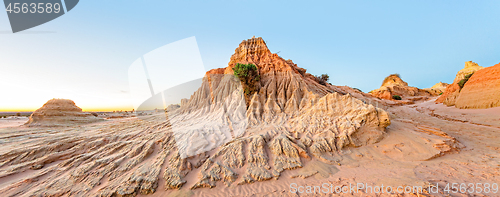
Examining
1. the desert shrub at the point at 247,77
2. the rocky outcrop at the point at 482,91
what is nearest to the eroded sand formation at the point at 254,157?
the desert shrub at the point at 247,77

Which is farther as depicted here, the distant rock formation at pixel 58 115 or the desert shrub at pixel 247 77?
the distant rock formation at pixel 58 115

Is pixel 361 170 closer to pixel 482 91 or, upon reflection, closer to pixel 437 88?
pixel 482 91

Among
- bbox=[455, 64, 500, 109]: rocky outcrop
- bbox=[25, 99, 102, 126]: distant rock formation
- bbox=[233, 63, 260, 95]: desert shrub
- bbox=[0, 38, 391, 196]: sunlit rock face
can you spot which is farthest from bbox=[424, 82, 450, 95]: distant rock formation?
bbox=[25, 99, 102, 126]: distant rock formation

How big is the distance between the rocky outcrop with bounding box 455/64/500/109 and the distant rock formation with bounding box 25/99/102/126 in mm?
58629

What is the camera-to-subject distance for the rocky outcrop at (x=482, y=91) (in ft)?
52.2

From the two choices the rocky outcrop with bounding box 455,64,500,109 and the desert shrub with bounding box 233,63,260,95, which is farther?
the rocky outcrop with bounding box 455,64,500,109

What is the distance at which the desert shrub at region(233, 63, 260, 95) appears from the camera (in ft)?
44.9

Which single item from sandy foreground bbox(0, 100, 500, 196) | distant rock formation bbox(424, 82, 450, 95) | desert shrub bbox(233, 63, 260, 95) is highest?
desert shrub bbox(233, 63, 260, 95)

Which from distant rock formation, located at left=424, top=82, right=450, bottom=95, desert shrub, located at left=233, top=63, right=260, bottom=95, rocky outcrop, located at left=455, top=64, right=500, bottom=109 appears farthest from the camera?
distant rock formation, located at left=424, top=82, right=450, bottom=95

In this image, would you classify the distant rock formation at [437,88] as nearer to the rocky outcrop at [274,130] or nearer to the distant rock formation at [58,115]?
the rocky outcrop at [274,130]

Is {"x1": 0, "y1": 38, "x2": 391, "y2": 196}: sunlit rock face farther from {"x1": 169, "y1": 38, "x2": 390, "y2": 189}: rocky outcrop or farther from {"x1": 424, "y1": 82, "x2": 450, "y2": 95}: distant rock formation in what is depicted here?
{"x1": 424, "y1": 82, "x2": 450, "y2": 95}: distant rock formation

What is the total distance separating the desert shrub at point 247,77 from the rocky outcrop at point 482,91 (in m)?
25.2

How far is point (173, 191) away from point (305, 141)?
706 cm

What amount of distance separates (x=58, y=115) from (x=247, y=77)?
1497 inches
